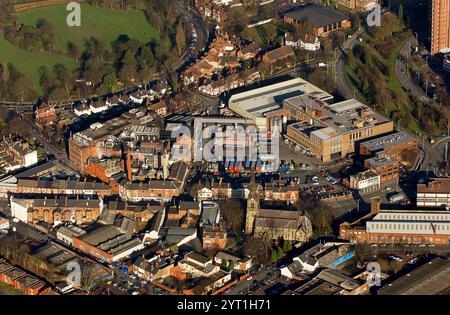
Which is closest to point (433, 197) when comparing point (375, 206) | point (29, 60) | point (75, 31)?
point (375, 206)

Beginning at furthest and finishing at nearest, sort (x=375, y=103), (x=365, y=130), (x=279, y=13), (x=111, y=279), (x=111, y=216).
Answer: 1. (x=279, y=13)
2. (x=375, y=103)
3. (x=365, y=130)
4. (x=111, y=216)
5. (x=111, y=279)

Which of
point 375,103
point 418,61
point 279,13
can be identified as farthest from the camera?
point 279,13

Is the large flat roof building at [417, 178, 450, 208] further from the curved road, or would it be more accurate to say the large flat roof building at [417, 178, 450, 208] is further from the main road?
the curved road

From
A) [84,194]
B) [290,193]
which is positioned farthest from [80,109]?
[290,193]

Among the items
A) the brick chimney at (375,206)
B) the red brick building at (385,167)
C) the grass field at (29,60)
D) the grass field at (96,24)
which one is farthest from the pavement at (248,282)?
the grass field at (96,24)

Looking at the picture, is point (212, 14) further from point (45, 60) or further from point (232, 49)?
point (45, 60)

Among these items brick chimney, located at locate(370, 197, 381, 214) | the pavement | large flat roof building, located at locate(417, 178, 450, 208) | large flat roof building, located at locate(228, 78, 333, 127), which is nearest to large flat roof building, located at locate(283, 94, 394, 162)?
large flat roof building, located at locate(228, 78, 333, 127)
